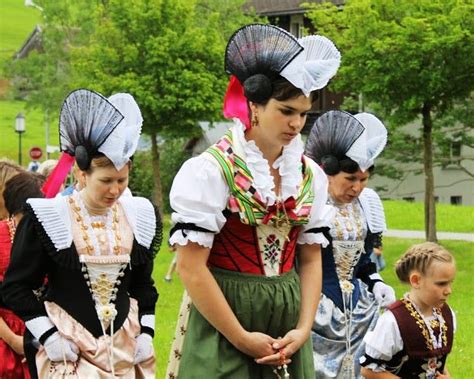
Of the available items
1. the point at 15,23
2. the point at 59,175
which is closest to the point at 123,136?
the point at 59,175

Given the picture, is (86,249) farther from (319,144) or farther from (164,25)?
(164,25)

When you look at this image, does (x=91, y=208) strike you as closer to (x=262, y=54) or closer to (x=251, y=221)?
(x=251, y=221)

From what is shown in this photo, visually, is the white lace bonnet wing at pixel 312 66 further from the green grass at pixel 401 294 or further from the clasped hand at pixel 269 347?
the green grass at pixel 401 294

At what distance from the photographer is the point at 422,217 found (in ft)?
79.4

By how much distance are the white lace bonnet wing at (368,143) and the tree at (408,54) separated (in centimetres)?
992

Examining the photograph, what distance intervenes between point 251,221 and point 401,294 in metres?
10.0

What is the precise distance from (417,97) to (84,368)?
12569 mm

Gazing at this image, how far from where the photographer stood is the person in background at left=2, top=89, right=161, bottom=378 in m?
4.47

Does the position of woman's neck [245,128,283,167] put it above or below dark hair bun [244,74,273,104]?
below

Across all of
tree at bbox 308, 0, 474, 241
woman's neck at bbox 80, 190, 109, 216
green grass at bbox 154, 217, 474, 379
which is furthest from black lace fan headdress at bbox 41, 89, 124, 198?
tree at bbox 308, 0, 474, 241

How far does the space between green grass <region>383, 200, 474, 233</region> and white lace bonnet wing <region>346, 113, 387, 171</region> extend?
16061 mm

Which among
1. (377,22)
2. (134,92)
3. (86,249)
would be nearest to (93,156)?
(86,249)

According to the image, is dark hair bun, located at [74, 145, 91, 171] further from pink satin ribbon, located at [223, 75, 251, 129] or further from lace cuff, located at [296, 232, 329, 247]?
lace cuff, located at [296, 232, 329, 247]

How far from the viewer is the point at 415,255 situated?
5.33 meters
